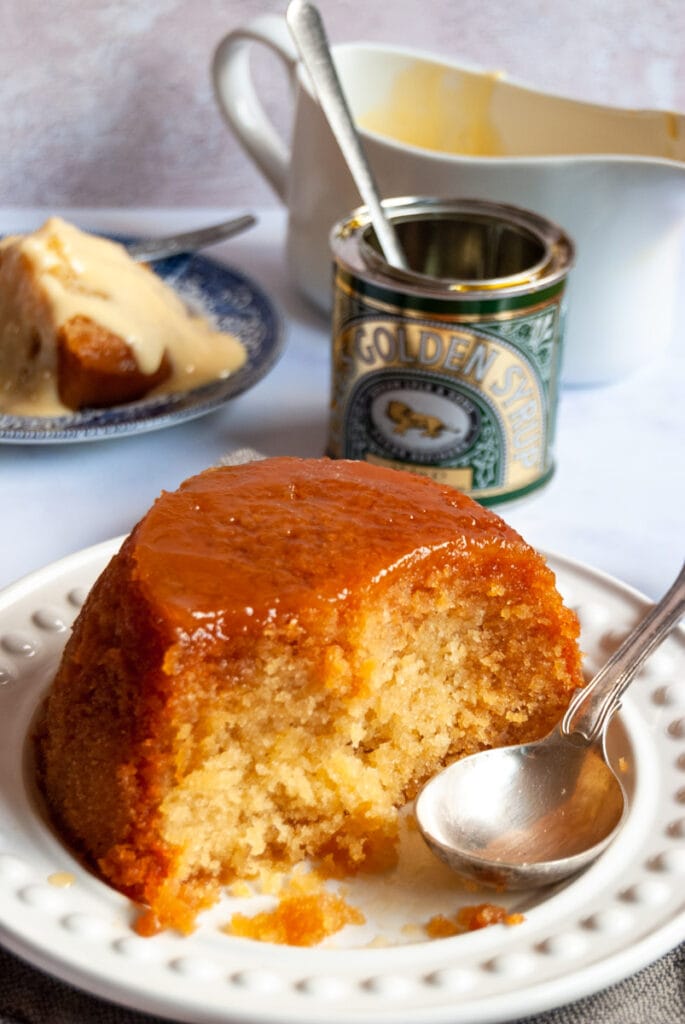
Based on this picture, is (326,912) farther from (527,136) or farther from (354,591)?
(527,136)

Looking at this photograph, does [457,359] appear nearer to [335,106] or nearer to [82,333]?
[335,106]

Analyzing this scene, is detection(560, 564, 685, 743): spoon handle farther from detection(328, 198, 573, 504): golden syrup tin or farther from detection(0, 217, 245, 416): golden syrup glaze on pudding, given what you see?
detection(0, 217, 245, 416): golden syrup glaze on pudding

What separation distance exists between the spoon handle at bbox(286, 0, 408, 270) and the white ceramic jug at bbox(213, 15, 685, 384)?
130 mm

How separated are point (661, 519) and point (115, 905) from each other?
2.56 feet

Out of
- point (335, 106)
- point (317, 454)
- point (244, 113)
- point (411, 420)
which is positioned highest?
point (335, 106)

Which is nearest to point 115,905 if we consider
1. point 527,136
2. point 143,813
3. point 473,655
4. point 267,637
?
point 143,813

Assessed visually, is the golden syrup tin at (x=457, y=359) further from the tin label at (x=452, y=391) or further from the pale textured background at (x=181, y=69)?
the pale textured background at (x=181, y=69)

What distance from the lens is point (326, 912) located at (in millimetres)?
807

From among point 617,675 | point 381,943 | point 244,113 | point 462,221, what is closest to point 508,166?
point 462,221

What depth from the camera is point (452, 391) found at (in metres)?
1.21

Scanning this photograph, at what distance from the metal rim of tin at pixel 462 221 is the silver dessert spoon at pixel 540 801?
1.29 ft

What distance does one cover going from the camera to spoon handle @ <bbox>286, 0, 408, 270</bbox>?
128 centimetres

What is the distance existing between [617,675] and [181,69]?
1460 millimetres

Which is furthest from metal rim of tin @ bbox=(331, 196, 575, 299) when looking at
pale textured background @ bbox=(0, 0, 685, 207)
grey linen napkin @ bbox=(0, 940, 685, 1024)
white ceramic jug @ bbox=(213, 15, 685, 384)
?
pale textured background @ bbox=(0, 0, 685, 207)
